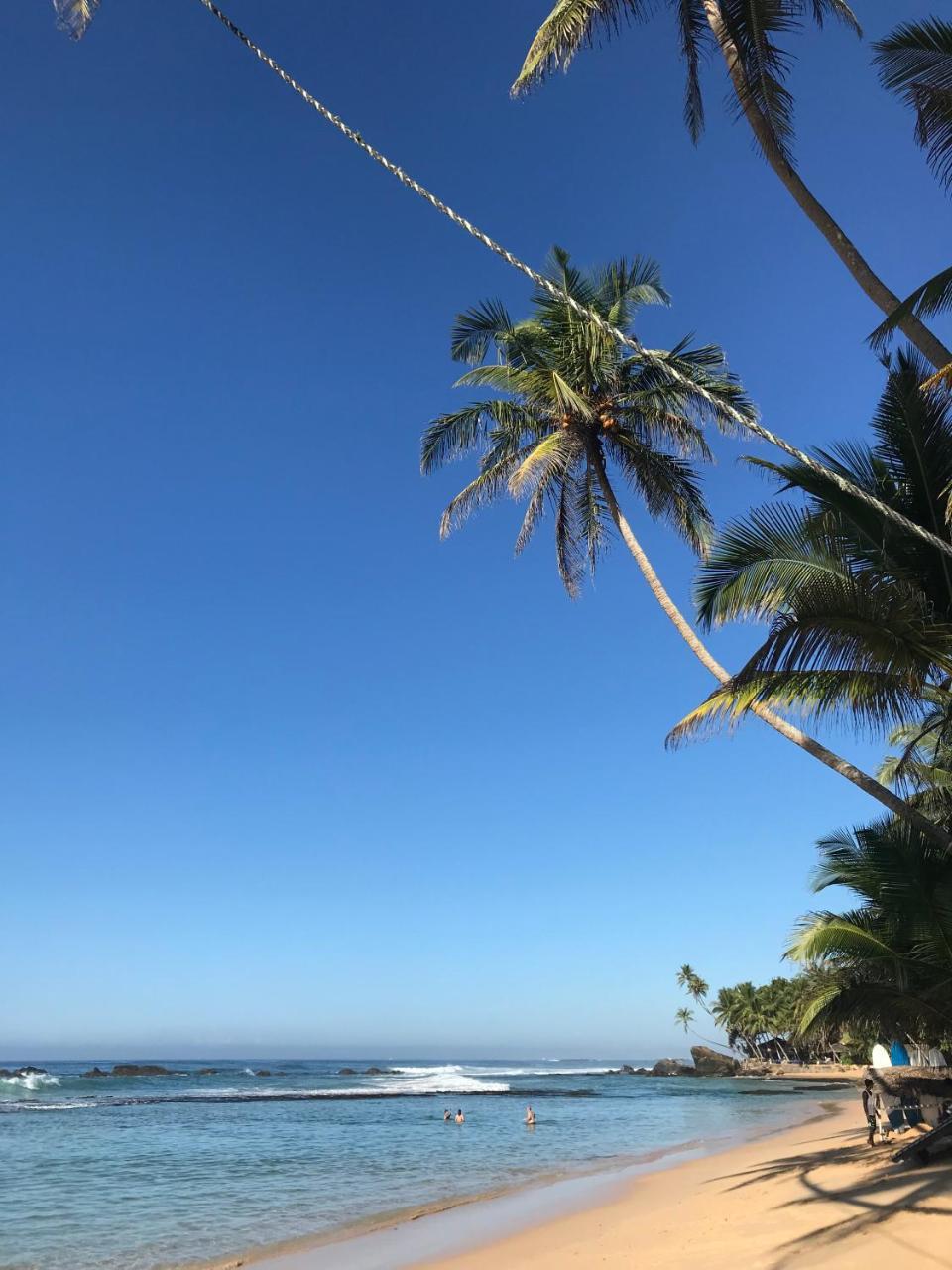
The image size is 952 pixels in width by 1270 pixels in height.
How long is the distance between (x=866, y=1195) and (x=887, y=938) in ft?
10.0

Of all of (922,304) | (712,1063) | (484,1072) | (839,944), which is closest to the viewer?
(922,304)

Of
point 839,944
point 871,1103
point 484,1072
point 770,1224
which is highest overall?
point 484,1072

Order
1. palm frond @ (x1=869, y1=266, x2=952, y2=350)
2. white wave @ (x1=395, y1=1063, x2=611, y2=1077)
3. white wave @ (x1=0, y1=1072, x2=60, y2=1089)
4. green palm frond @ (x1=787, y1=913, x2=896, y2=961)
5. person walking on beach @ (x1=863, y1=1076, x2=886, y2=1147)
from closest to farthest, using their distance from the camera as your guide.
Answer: palm frond @ (x1=869, y1=266, x2=952, y2=350), green palm frond @ (x1=787, y1=913, x2=896, y2=961), person walking on beach @ (x1=863, y1=1076, x2=886, y2=1147), white wave @ (x1=0, y1=1072, x2=60, y2=1089), white wave @ (x1=395, y1=1063, x2=611, y2=1077)

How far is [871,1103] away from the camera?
13922mm

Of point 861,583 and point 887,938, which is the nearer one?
point 861,583

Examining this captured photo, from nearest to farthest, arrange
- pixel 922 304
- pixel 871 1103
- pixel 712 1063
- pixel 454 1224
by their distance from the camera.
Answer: pixel 922 304 → pixel 454 1224 → pixel 871 1103 → pixel 712 1063

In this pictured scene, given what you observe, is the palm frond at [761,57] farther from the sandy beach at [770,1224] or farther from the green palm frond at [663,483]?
the sandy beach at [770,1224]

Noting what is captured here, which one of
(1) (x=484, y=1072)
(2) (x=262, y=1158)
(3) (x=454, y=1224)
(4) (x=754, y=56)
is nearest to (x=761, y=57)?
(4) (x=754, y=56)

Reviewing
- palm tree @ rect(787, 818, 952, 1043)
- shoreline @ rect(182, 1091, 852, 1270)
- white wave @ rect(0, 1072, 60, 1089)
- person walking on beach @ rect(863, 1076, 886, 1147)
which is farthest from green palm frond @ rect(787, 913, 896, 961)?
white wave @ rect(0, 1072, 60, 1089)

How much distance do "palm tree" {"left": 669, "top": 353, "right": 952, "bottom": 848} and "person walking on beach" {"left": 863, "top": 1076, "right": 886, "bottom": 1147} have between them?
8308mm

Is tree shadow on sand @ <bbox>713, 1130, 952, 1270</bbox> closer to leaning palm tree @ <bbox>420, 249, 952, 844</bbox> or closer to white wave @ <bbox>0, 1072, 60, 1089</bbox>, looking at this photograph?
leaning palm tree @ <bbox>420, 249, 952, 844</bbox>

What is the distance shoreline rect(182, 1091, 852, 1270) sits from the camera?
10.1m

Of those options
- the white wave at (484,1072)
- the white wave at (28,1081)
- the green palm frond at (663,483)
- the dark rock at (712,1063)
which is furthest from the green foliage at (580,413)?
the white wave at (484,1072)

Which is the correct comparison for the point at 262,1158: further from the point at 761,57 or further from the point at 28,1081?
the point at 28,1081
